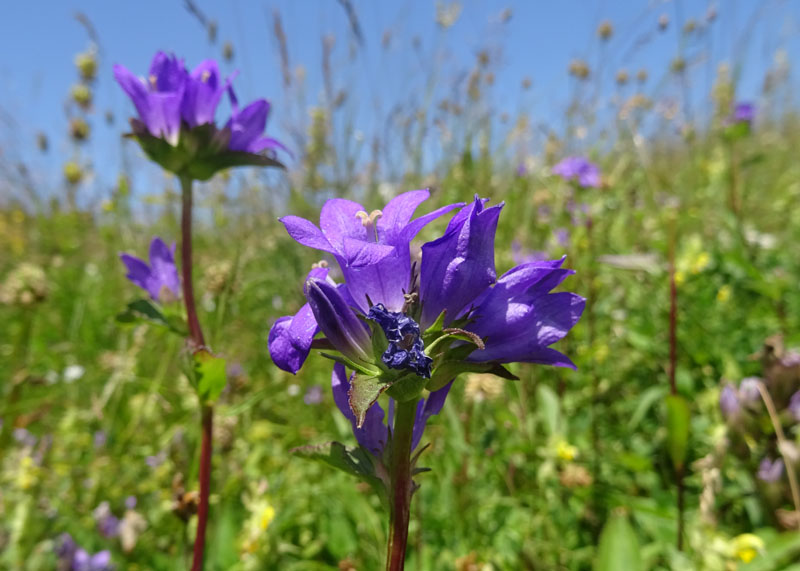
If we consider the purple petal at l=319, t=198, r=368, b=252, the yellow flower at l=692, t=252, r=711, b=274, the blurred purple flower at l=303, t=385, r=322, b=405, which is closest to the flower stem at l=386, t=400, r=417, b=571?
the purple petal at l=319, t=198, r=368, b=252

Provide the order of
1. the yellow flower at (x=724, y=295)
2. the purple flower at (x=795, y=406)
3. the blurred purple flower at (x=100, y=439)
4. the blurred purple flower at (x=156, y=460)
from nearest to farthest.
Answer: the purple flower at (x=795, y=406)
the blurred purple flower at (x=156, y=460)
the blurred purple flower at (x=100, y=439)
the yellow flower at (x=724, y=295)

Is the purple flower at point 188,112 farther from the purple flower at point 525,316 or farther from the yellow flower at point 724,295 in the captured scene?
the yellow flower at point 724,295

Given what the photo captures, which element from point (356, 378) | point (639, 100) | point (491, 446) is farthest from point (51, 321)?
point (639, 100)

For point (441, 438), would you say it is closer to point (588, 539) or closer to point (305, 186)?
point (588, 539)

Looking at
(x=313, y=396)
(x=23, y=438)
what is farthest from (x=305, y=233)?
(x=23, y=438)

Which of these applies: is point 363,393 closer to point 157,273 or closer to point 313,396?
point 157,273

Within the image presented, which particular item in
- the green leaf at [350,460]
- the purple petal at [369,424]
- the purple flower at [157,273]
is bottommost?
the green leaf at [350,460]

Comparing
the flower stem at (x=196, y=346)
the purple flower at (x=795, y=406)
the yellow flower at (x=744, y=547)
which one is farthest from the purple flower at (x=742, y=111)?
the flower stem at (x=196, y=346)
